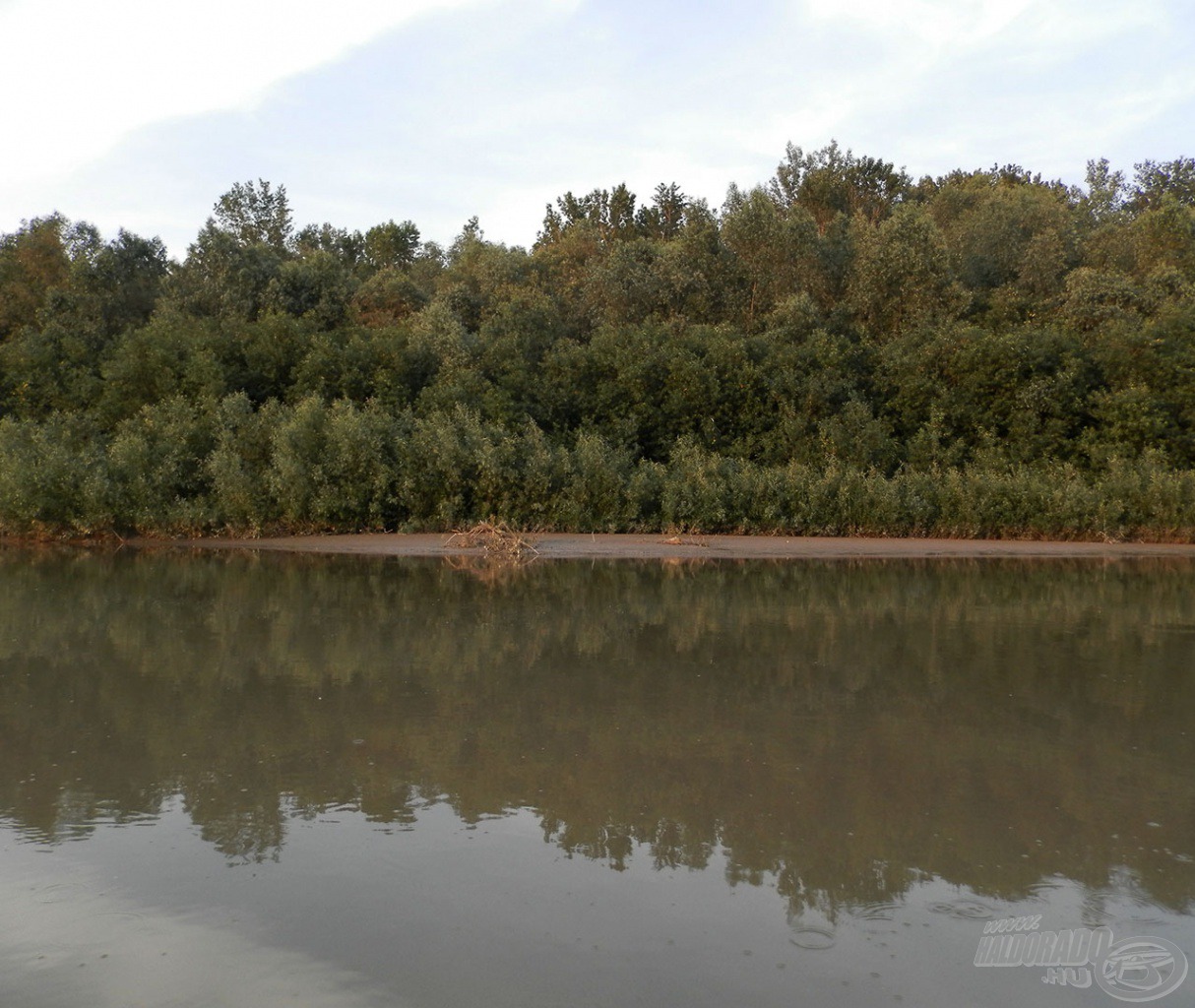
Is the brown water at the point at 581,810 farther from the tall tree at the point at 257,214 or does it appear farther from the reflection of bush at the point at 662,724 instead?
the tall tree at the point at 257,214

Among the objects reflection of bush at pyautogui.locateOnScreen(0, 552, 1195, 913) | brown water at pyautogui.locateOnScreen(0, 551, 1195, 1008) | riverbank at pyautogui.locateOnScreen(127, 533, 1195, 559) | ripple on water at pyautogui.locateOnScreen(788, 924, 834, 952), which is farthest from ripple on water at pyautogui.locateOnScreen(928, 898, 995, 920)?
riverbank at pyautogui.locateOnScreen(127, 533, 1195, 559)

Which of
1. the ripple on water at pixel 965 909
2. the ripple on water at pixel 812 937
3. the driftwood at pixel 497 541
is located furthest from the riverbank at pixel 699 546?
the ripple on water at pixel 812 937

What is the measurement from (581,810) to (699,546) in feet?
53.7

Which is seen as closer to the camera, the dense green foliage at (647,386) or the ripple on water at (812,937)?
the ripple on water at (812,937)

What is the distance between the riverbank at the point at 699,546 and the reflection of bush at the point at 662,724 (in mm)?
6416

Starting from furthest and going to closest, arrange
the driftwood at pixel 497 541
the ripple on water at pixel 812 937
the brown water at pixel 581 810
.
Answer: the driftwood at pixel 497 541 → the ripple on water at pixel 812 937 → the brown water at pixel 581 810

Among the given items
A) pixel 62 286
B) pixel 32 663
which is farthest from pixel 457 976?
pixel 62 286

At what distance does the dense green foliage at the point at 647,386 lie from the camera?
2420 centimetres

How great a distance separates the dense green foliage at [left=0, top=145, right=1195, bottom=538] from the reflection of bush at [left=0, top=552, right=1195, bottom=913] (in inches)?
368

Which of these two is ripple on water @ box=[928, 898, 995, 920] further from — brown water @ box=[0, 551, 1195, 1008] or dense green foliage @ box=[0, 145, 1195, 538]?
dense green foliage @ box=[0, 145, 1195, 538]

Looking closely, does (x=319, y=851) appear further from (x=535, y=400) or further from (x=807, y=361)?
(x=807, y=361)

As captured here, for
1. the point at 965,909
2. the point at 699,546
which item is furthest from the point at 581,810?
the point at 699,546

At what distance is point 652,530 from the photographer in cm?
2456

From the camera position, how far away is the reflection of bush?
596cm
